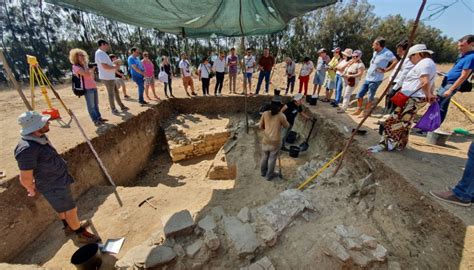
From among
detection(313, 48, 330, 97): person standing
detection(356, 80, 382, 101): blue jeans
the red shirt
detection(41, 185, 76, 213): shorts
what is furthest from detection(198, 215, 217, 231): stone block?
the red shirt

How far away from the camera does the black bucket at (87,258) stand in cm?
241

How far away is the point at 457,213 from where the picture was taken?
7.58ft

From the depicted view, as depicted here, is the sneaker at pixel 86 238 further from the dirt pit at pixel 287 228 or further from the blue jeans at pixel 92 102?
the blue jeans at pixel 92 102

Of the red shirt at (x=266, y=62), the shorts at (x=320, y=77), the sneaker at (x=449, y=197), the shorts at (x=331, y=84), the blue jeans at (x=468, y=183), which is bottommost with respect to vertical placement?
the sneaker at (x=449, y=197)

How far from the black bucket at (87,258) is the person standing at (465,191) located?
4248mm

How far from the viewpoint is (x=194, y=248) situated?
105 inches

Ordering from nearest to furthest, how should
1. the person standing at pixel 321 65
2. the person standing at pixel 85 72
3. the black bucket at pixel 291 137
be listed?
the person standing at pixel 85 72 < the black bucket at pixel 291 137 < the person standing at pixel 321 65

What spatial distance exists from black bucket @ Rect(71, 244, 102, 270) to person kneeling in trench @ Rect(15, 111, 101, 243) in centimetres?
42

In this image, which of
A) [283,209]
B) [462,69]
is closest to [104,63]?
[283,209]

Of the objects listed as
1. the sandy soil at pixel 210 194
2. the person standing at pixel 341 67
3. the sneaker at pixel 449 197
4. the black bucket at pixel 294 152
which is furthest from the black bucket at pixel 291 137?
the sneaker at pixel 449 197

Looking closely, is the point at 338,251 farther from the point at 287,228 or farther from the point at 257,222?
the point at 257,222

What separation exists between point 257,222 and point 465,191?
2498 millimetres

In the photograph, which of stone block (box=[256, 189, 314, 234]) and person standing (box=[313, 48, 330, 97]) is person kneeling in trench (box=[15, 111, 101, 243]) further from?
person standing (box=[313, 48, 330, 97])

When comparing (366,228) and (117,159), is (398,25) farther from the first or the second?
(117,159)
